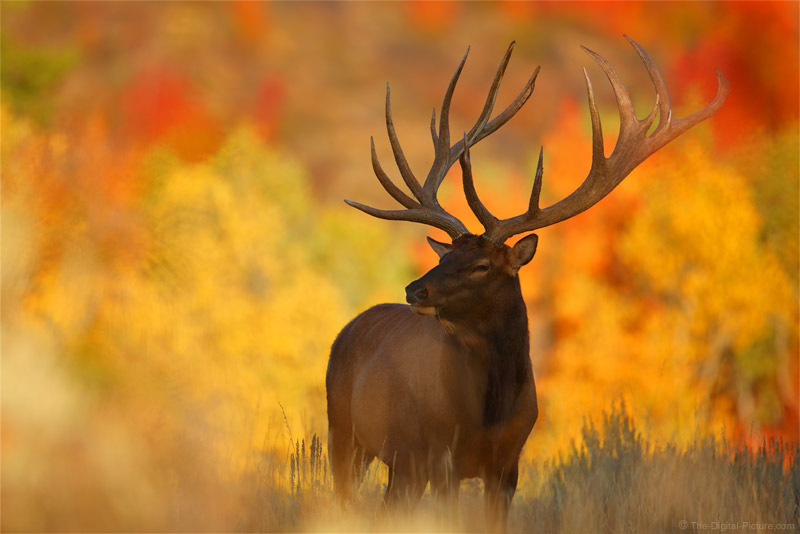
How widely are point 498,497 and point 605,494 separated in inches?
29.4

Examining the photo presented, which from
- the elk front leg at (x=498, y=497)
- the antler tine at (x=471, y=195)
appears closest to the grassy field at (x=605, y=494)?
the elk front leg at (x=498, y=497)

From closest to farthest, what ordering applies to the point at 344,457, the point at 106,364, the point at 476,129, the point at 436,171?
the point at 106,364, the point at 344,457, the point at 436,171, the point at 476,129

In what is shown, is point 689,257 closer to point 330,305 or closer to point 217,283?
point 330,305

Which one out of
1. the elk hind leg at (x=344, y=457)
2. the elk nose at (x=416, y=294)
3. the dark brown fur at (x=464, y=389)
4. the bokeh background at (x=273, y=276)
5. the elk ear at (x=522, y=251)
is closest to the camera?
the bokeh background at (x=273, y=276)

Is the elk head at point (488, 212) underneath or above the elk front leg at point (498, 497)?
above

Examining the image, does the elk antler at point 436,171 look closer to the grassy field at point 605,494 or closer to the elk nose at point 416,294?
the elk nose at point 416,294

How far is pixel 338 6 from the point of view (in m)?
133

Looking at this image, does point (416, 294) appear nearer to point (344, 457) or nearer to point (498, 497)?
point (498, 497)

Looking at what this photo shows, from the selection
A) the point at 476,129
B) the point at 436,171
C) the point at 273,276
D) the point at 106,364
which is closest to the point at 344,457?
the point at 436,171

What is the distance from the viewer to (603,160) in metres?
5.36

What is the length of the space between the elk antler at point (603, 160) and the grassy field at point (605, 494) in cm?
155

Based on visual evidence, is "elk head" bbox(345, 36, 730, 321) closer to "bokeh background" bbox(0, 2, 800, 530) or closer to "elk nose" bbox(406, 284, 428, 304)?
"elk nose" bbox(406, 284, 428, 304)

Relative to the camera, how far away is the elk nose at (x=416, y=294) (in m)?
4.61

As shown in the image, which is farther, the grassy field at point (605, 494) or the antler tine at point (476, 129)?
the antler tine at point (476, 129)
